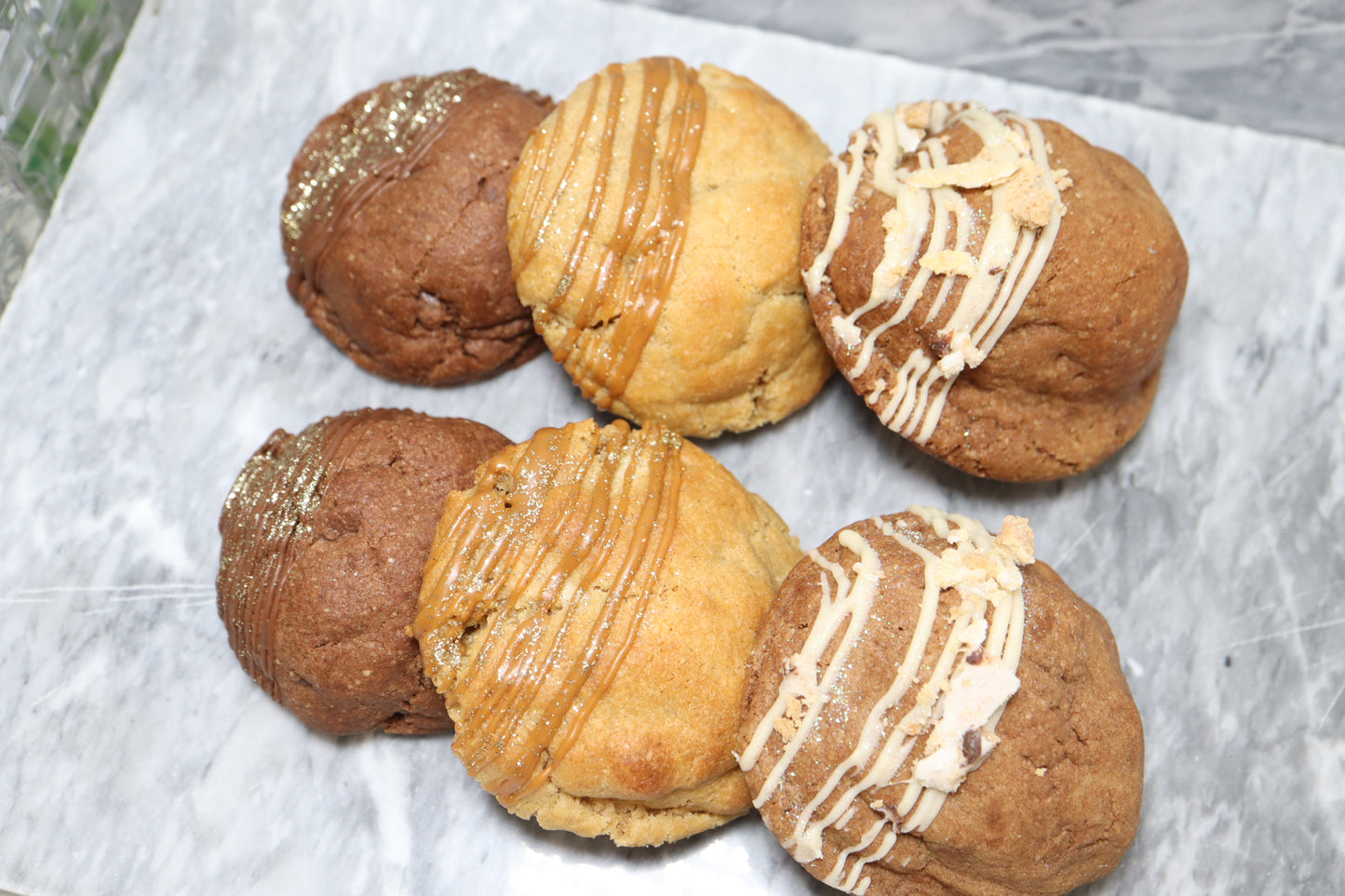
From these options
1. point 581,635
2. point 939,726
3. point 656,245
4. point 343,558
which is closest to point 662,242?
point 656,245

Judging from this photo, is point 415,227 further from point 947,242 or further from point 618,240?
point 947,242

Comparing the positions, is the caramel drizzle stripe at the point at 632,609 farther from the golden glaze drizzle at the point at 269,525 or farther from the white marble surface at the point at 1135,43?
the white marble surface at the point at 1135,43

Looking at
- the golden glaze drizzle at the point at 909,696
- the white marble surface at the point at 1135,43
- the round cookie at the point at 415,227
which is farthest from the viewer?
the white marble surface at the point at 1135,43

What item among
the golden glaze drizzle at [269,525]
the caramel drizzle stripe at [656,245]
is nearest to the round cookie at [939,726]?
the caramel drizzle stripe at [656,245]

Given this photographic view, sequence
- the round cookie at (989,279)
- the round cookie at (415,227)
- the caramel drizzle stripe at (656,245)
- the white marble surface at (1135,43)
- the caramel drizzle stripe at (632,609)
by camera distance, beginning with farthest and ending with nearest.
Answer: the white marble surface at (1135,43) → the round cookie at (415,227) → the caramel drizzle stripe at (656,245) → the round cookie at (989,279) → the caramel drizzle stripe at (632,609)

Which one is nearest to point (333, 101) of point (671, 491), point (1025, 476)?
point (671, 491)

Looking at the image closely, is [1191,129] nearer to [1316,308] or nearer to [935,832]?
[1316,308]

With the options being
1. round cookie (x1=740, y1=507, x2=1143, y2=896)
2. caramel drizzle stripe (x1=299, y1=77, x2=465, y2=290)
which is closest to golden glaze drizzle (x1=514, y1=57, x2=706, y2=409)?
caramel drizzle stripe (x1=299, y1=77, x2=465, y2=290)

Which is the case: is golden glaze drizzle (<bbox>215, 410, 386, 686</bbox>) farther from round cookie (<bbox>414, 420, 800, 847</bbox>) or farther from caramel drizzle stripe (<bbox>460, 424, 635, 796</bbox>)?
caramel drizzle stripe (<bbox>460, 424, 635, 796</bbox>)
